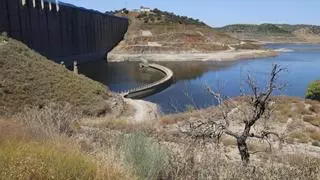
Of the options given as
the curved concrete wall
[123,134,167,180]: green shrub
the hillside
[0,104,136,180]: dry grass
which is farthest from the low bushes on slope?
the hillside

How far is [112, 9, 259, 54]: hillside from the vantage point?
12562 centimetres

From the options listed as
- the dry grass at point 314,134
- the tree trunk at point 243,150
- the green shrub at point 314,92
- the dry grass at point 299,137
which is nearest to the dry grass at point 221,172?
the tree trunk at point 243,150

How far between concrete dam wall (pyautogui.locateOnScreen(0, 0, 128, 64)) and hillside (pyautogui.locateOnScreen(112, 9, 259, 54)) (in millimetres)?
19139

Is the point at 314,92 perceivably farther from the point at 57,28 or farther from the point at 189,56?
the point at 189,56

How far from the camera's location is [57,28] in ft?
219

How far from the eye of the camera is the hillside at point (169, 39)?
12562cm

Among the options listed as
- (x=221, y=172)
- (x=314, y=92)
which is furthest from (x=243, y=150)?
(x=314, y=92)

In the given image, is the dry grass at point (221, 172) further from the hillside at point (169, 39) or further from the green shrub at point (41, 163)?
the hillside at point (169, 39)

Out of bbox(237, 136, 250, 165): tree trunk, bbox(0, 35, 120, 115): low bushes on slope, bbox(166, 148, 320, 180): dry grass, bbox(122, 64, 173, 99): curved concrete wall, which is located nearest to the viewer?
bbox(166, 148, 320, 180): dry grass

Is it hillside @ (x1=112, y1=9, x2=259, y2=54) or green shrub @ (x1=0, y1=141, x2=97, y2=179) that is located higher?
green shrub @ (x1=0, y1=141, x2=97, y2=179)

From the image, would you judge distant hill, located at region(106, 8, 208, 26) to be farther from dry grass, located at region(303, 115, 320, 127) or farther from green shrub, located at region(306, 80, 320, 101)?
dry grass, located at region(303, 115, 320, 127)

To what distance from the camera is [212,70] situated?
91.3m

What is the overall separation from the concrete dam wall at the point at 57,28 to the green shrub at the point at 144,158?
45.5 metres

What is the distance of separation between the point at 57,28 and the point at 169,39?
67.2m
